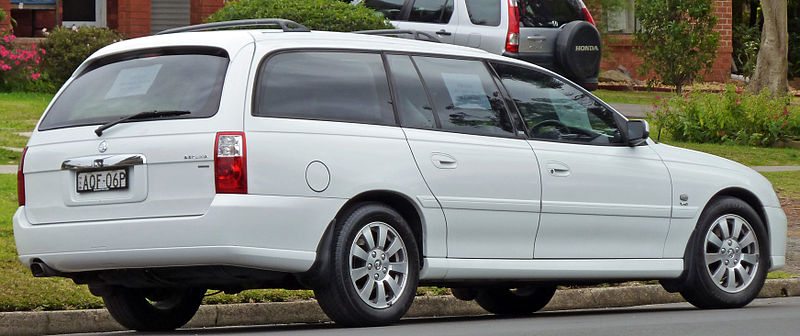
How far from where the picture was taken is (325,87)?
7680mm

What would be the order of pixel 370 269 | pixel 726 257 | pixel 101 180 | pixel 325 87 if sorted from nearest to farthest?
1. pixel 101 180
2. pixel 370 269
3. pixel 325 87
4. pixel 726 257

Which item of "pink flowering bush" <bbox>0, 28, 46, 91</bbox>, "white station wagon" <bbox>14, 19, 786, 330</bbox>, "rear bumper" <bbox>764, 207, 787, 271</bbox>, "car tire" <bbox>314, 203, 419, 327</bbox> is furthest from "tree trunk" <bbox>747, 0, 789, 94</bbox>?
"car tire" <bbox>314, 203, 419, 327</bbox>

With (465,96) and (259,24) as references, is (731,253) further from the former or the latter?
(259,24)

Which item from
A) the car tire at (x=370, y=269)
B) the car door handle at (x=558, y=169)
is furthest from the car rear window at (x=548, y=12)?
the car tire at (x=370, y=269)

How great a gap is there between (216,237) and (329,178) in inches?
27.1

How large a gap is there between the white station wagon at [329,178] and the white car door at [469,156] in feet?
0.04

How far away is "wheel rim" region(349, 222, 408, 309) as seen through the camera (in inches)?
296

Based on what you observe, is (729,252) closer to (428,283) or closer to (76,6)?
(428,283)

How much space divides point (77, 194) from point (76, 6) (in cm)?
2231

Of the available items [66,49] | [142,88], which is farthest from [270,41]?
[66,49]

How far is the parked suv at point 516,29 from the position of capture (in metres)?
17.7

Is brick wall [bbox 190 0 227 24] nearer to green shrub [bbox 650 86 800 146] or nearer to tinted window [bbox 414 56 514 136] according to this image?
green shrub [bbox 650 86 800 146]

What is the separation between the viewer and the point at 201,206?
709cm

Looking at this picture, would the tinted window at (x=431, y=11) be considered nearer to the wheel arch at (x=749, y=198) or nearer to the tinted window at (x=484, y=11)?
the tinted window at (x=484, y=11)
